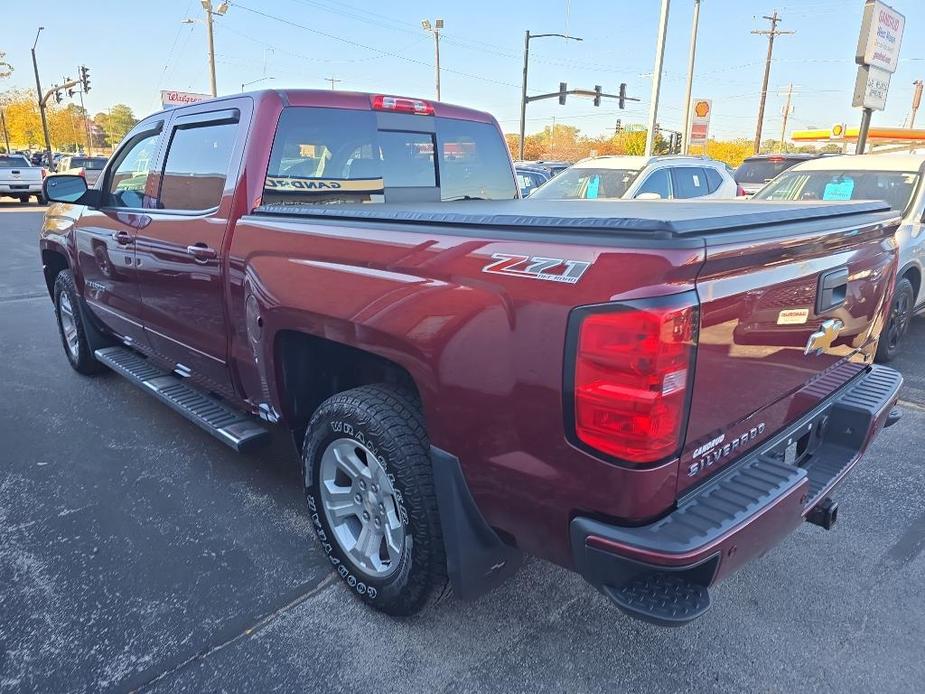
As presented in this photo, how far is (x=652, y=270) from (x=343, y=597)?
6.16ft

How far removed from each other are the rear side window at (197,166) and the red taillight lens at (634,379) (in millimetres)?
2188

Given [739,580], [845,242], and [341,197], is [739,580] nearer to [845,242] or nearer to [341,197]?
[845,242]

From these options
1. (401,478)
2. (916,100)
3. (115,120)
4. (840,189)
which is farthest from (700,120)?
(115,120)

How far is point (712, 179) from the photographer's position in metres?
9.78

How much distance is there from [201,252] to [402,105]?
1334 millimetres

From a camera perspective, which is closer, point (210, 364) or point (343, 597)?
point (343, 597)

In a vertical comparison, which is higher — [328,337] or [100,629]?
[328,337]

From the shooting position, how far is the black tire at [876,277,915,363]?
5566 millimetres

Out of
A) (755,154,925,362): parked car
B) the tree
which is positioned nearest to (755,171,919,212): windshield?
(755,154,925,362): parked car

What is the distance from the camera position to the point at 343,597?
2662mm

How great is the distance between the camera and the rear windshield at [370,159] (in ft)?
10.2

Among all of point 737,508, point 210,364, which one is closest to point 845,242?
point 737,508

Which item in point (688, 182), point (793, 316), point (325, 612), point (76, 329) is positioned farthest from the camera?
point (688, 182)

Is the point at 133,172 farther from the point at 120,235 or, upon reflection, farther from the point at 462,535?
the point at 462,535
